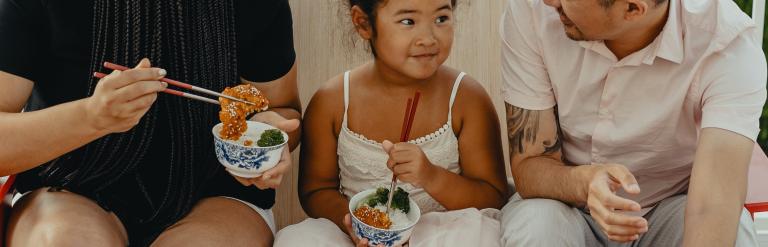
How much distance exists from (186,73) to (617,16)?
88cm

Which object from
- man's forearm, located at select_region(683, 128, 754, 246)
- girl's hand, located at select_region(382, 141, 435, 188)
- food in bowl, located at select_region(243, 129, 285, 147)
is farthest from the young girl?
man's forearm, located at select_region(683, 128, 754, 246)

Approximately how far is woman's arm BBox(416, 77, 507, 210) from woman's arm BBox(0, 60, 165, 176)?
0.79 meters

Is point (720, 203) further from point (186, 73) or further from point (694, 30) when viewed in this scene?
point (186, 73)

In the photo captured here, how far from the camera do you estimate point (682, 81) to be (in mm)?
1668

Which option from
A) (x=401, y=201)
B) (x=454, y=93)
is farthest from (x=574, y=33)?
(x=401, y=201)

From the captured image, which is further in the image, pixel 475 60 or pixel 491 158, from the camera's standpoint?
pixel 475 60

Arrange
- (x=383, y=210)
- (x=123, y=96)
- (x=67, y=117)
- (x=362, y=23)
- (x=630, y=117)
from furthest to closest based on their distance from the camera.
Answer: (x=362, y=23) < (x=630, y=117) < (x=383, y=210) < (x=67, y=117) < (x=123, y=96)

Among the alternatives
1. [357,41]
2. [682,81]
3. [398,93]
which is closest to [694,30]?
[682,81]

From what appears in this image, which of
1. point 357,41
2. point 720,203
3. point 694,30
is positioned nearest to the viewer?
point 720,203

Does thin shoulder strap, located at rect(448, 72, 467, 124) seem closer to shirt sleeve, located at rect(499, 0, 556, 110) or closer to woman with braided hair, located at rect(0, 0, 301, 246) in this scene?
shirt sleeve, located at rect(499, 0, 556, 110)

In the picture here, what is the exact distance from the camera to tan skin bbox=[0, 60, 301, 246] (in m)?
1.34

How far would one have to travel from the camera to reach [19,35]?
1555mm

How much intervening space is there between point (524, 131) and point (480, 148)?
13 centimetres

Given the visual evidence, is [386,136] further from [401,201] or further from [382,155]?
[401,201]
